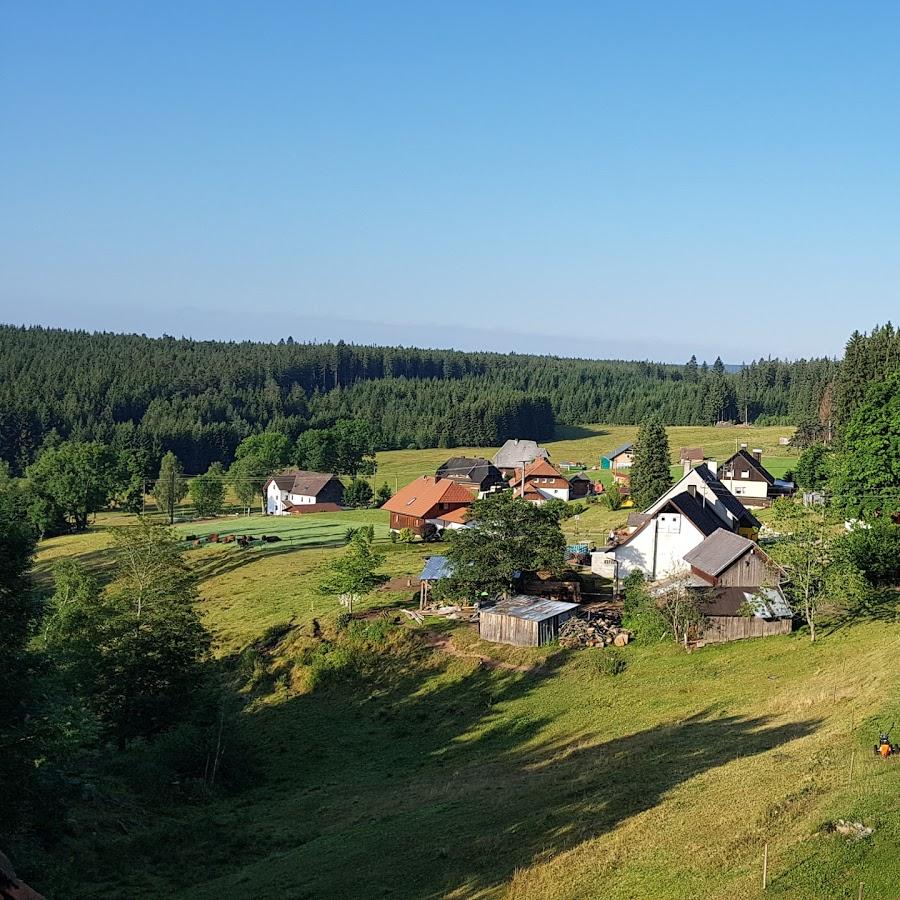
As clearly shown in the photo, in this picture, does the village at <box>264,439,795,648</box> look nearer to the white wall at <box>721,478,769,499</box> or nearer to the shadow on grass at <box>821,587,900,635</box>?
the shadow on grass at <box>821,587,900,635</box>

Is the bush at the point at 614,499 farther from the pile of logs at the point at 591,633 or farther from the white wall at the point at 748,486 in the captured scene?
the pile of logs at the point at 591,633

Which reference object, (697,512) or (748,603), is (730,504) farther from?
(748,603)

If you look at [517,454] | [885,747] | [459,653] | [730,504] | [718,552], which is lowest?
[459,653]

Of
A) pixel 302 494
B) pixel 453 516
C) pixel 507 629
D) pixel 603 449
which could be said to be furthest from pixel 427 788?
pixel 603 449

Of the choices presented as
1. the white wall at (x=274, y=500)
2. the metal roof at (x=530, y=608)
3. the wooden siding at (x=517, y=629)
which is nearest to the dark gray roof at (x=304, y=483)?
the white wall at (x=274, y=500)

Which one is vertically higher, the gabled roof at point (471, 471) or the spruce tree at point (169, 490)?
the gabled roof at point (471, 471)

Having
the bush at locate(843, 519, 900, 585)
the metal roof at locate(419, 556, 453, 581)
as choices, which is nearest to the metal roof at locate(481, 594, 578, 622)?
the metal roof at locate(419, 556, 453, 581)

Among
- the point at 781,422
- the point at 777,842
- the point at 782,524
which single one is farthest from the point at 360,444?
the point at 777,842
